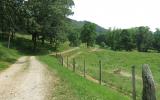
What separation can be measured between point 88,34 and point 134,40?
946 inches

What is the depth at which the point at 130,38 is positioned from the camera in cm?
16162

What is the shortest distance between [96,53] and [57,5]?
14458mm

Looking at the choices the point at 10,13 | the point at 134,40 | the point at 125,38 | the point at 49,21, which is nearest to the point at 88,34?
the point at 125,38

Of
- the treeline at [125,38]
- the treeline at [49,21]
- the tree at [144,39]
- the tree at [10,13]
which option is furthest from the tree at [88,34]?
the tree at [10,13]

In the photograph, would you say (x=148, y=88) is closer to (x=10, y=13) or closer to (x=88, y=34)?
(x=10, y=13)

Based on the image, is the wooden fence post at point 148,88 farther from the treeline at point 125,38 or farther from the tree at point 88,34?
the tree at point 88,34

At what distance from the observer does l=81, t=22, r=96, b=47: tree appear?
503 ft

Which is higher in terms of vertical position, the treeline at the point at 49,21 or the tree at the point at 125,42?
the treeline at the point at 49,21

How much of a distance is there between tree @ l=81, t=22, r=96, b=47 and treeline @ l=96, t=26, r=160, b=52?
496 inches

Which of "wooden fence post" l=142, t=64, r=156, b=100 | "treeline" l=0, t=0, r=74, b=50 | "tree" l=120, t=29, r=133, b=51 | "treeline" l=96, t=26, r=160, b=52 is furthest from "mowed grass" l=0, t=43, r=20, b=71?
"treeline" l=96, t=26, r=160, b=52

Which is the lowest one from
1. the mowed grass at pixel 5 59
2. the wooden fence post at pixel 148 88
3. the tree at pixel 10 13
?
the mowed grass at pixel 5 59

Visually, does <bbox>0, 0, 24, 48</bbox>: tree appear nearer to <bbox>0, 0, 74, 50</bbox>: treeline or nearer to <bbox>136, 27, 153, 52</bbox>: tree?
<bbox>0, 0, 74, 50</bbox>: treeline

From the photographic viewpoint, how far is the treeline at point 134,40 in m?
162

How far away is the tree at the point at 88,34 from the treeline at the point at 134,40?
1260 cm
